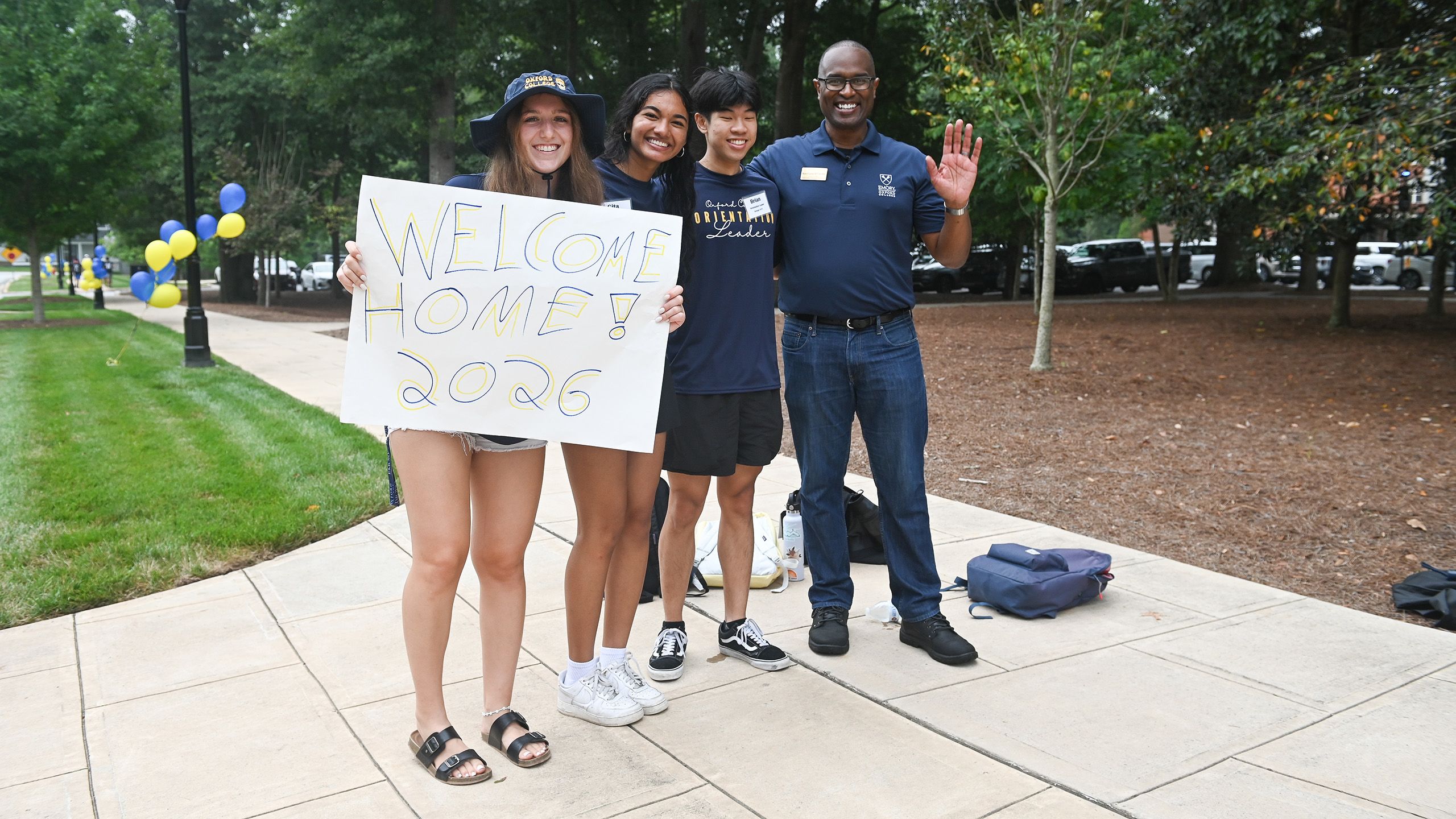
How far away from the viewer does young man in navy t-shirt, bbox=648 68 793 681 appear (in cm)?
368

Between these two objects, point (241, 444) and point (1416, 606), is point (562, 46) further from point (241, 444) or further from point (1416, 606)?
point (1416, 606)

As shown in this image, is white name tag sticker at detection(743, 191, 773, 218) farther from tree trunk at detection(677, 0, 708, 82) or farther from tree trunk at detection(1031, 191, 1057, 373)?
tree trunk at detection(677, 0, 708, 82)

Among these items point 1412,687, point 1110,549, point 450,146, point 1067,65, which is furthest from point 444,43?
point 1412,687

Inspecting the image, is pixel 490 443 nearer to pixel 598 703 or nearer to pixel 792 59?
pixel 598 703

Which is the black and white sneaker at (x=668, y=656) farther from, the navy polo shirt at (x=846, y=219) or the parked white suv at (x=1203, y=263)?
the parked white suv at (x=1203, y=263)

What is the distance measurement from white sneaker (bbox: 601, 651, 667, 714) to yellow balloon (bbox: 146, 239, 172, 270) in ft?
39.2

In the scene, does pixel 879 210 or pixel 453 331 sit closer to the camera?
pixel 453 331

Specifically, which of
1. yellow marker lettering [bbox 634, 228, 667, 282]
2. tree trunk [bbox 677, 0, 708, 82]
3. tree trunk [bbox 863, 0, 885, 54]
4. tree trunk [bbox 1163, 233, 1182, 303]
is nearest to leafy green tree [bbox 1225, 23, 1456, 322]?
yellow marker lettering [bbox 634, 228, 667, 282]

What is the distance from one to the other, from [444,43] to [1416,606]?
76.2 ft

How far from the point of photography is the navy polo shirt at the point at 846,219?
399 cm

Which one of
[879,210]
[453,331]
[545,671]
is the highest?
[879,210]

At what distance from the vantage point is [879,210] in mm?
3996

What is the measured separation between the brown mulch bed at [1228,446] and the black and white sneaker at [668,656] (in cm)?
302

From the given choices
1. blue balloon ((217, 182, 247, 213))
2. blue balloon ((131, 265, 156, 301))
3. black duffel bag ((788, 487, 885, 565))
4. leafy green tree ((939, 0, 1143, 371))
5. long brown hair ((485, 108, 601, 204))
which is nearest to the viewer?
long brown hair ((485, 108, 601, 204))
